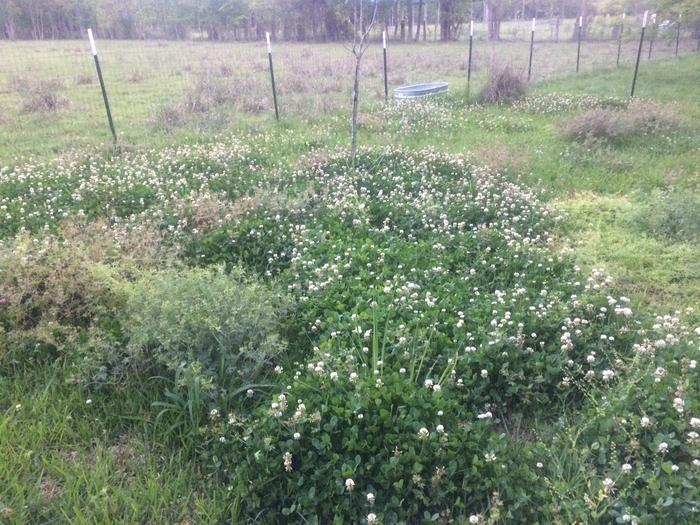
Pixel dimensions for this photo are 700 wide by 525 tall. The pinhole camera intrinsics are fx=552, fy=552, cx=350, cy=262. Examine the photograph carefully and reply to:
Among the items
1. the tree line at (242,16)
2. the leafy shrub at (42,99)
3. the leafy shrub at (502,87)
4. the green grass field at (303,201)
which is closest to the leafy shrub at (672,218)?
the green grass field at (303,201)

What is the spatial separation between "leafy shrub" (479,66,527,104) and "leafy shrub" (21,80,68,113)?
31.5ft

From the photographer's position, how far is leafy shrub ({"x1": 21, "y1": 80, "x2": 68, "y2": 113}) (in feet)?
39.5

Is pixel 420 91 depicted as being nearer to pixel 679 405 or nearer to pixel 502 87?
pixel 502 87

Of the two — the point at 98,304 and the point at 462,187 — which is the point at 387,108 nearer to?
the point at 462,187

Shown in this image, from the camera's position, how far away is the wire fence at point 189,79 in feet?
35.6

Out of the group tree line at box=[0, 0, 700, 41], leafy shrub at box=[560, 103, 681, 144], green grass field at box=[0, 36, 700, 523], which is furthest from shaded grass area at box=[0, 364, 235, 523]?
tree line at box=[0, 0, 700, 41]

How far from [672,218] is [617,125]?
4.12 metres

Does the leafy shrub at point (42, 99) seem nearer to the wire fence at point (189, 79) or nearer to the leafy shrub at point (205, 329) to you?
the wire fence at point (189, 79)

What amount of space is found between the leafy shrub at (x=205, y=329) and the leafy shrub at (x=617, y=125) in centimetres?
717

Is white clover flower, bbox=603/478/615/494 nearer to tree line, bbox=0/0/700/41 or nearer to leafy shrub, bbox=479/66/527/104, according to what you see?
leafy shrub, bbox=479/66/527/104

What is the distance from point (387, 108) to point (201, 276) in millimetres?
8321

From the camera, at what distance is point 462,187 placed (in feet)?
21.4

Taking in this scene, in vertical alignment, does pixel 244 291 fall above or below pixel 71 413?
above

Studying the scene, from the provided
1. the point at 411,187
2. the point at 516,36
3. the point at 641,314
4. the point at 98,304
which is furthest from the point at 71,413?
the point at 516,36
